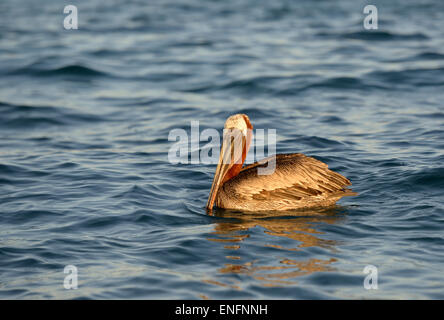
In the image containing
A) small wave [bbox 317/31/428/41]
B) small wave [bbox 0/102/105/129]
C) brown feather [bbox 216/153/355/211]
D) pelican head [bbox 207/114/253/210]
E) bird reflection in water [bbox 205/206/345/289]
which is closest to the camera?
bird reflection in water [bbox 205/206/345/289]

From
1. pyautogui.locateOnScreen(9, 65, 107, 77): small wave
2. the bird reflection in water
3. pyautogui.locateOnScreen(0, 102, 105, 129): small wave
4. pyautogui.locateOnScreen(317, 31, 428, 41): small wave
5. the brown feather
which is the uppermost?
Result: pyautogui.locateOnScreen(317, 31, 428, 41): small wave

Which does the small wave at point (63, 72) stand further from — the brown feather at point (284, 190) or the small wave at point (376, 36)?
the brown feather at point (284, 190)

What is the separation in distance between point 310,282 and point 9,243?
11.3 ft

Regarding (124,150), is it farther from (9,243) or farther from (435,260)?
(435,260)

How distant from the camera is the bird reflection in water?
21.5 ft

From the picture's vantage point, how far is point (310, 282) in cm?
632

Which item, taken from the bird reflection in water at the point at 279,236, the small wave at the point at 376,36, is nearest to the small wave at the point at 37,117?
the bird reflection in water at the point at 279,236

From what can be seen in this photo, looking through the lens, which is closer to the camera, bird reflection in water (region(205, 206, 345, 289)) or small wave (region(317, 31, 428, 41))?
bird reflection in water (region(205, 206, 345, 289))

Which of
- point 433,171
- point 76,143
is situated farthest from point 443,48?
point 76,143

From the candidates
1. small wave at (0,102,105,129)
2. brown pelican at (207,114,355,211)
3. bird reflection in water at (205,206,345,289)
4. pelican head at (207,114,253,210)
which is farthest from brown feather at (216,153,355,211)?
small wave at (0,102,105,129)

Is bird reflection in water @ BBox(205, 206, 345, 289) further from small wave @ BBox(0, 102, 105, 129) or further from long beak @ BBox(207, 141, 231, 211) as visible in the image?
small wave @ BBox(0, 102, 105, 129)

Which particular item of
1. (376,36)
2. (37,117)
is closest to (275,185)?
(37,117)

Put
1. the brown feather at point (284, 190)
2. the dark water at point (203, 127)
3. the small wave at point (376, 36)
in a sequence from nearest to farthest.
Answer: the dark water at point (203, 127) → the brown feather at point (284, 190) → the small wave at point (376, 36)

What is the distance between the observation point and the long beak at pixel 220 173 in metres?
8.42
